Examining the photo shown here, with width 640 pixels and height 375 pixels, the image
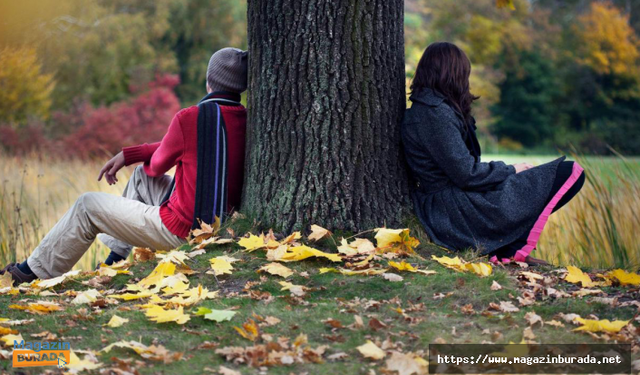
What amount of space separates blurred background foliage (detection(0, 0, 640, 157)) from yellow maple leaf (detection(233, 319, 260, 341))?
6.69m

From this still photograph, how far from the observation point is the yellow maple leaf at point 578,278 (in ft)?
11.2

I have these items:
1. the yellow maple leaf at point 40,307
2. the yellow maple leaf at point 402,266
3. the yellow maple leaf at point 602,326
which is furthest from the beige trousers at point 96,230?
the yellow maple leaf at point 602,326

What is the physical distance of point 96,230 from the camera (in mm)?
4391

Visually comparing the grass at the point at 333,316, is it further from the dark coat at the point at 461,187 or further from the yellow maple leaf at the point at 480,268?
the dark coat at the point at 461,187

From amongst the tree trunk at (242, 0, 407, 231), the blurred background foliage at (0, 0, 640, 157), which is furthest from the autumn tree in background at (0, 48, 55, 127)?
the tree trunk at (242, 0, 407, 231)

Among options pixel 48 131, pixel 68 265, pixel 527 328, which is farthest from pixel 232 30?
pixel 527 328

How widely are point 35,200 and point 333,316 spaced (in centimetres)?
610

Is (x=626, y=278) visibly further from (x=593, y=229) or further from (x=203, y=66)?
(x=203, y=66)

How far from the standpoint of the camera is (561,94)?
2928cm

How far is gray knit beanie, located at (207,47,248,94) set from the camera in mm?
4309

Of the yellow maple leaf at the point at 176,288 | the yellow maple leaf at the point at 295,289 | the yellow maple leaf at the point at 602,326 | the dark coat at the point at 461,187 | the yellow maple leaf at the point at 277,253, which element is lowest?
the yellow maple leaf at the point at 176,288

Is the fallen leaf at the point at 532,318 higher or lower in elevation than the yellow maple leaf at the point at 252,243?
lower

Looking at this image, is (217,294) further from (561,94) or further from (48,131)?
(561,94)

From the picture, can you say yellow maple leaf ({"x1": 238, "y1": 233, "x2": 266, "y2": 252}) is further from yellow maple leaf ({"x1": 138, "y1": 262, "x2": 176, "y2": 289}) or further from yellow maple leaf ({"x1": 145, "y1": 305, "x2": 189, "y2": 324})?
yellow maple leaf ({"x1": 145, "y1": 305, "x2": 189, "y2": 324})
